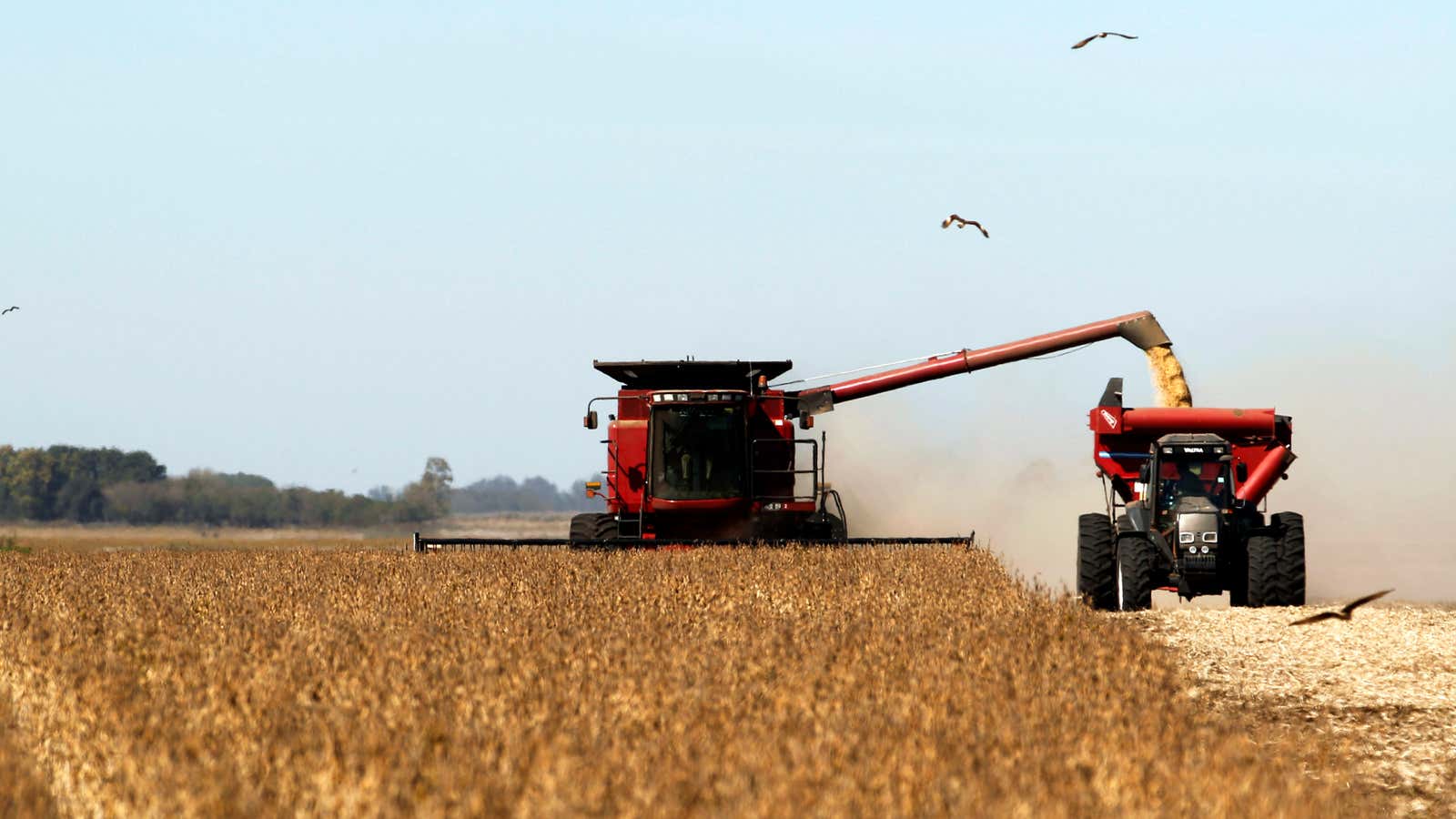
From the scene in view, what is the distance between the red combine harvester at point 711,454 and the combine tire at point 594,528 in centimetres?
2

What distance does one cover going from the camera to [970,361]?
72.7ft

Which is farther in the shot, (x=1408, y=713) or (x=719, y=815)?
(x=1408, y=713)

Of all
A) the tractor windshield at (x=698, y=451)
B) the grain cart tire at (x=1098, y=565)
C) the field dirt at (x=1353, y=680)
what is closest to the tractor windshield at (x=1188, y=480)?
the grain cart tire at (x=1098, y=565)

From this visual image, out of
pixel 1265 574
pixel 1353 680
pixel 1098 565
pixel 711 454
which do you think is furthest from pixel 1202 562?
pixel 711 454

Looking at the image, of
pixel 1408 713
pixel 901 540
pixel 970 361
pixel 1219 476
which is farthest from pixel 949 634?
pixel 970 361

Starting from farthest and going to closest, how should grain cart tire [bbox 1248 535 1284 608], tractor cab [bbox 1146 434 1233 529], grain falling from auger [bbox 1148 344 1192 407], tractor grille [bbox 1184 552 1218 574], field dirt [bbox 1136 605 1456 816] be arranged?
grain falling from auger [bbox 1148 344 1192 407] < tractor cab [bbox 1146 434 1233 529] < grain cart tire [bbox 1248 535 1284 608] < tractor grille [bbox 1184 552 1218 574] < field dirt [bbox 1136 605 1456 816]

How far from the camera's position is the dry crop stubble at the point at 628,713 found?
5180 mm

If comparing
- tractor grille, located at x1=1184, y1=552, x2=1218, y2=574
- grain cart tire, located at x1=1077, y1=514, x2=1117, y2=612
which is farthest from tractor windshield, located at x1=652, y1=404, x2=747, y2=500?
tractor grille, located at x1=1184, y1=552, x2=1218, y2=574

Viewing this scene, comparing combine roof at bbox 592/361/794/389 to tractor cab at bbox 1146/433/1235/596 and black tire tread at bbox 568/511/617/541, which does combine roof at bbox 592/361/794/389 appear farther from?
tractor cab at bbox 1146/433/1235/596

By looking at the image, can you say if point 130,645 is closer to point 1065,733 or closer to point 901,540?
point 1065,733

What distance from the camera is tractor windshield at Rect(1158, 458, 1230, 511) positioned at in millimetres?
15734

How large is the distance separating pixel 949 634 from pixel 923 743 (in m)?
3.59

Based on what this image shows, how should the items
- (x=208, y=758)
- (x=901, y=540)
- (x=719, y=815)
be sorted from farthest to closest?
(x=901, y=540), (x=208, y=758), (x=719, y=815)

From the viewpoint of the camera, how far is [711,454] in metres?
20.1
